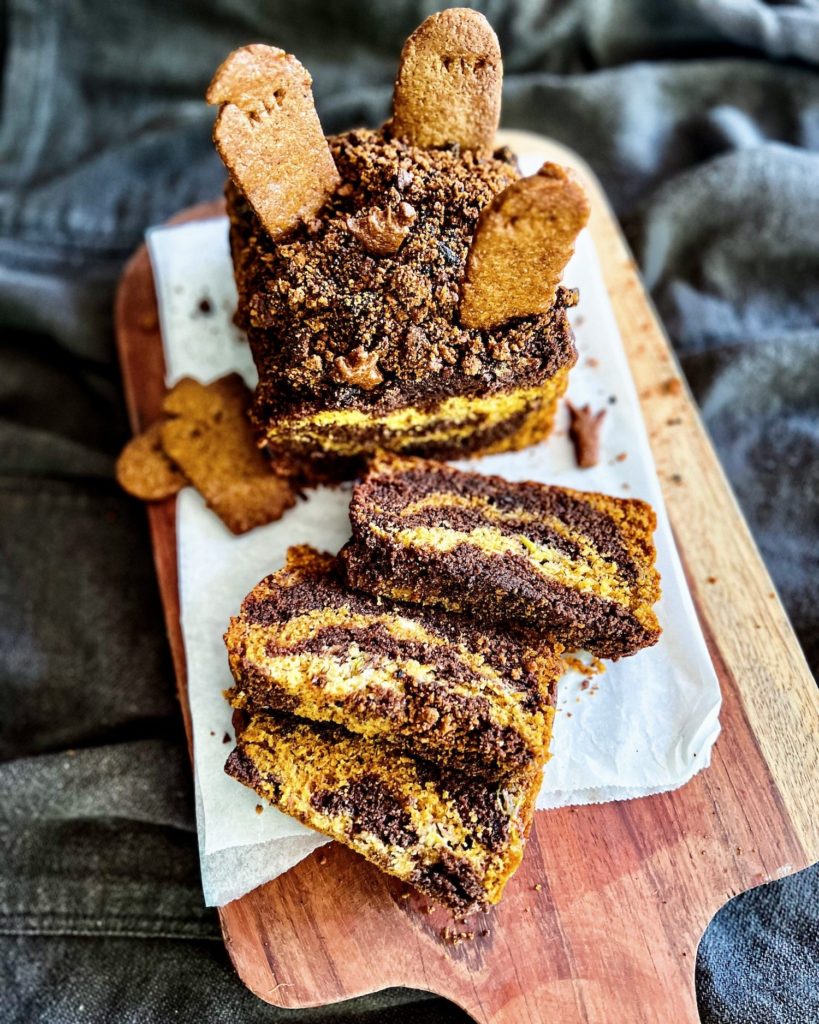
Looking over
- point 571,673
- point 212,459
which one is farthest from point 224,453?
point 571,673

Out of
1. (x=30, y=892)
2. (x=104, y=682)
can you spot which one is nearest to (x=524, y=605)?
(x=104, y=682)

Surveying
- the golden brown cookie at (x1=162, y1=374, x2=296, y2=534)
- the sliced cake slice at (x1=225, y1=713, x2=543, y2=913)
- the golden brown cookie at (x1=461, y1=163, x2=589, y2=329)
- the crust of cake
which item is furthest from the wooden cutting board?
the golden brown cookie at (x1=461, y1=163, x2=589, y2=329)

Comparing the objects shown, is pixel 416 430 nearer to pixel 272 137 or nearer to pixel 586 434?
pixel 586 434

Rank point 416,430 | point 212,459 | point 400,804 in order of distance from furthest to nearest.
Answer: point 212,459, point 416,430, point 400,804

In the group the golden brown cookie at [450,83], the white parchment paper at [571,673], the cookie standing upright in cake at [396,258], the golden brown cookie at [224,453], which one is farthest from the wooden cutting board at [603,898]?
the golden brown cookie at [450,83]

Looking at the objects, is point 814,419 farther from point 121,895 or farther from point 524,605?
point 121,895

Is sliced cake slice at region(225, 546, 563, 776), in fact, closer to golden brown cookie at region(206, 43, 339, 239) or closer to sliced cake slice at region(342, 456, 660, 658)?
sliced cake slice at region(342, 456, 660, 658)

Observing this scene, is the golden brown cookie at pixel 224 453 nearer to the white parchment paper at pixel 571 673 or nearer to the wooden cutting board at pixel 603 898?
the white parchment paper at pixel 571 673
